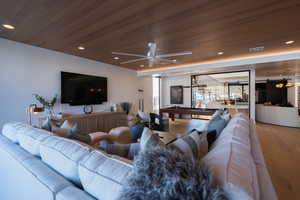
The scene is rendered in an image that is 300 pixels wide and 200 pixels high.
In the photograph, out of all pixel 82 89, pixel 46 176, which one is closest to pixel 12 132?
pixel 46 176

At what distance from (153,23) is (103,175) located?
2.47 meters

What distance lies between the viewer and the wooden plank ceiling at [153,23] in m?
1.96

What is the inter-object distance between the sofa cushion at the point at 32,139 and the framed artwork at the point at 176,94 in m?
7.36

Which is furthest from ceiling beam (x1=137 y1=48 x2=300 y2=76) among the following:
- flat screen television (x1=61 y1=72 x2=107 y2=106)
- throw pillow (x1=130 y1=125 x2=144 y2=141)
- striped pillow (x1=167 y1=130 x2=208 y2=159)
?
striped pillow (x1=167 y1=130 x2=208 y2=159)

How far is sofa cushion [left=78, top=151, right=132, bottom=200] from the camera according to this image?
72cm

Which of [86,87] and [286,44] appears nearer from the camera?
[286,44]

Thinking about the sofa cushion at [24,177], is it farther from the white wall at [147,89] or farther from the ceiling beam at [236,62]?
the white wall at [147,89]

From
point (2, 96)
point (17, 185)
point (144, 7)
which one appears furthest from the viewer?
point (2, 96)

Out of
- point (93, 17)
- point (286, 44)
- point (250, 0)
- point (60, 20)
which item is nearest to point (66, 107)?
point (60, 20)

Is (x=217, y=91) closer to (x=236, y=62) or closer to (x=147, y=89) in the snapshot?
(x=236, y=62)

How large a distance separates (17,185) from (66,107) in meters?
3.41

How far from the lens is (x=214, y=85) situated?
7586 mm

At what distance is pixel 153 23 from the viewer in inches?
95.7

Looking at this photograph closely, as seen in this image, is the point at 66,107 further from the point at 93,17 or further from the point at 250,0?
the point at 250,0
